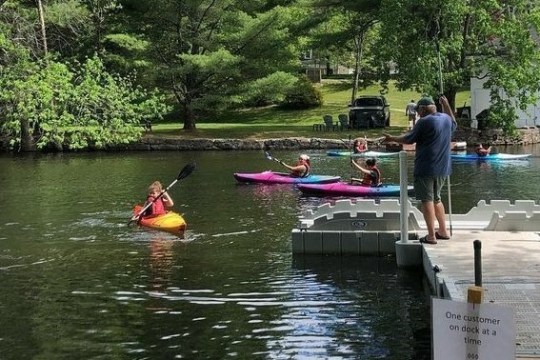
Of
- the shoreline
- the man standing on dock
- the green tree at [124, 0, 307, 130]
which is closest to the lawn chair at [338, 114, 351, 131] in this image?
the shoreline

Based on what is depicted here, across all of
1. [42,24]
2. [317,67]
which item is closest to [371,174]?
[42,24]

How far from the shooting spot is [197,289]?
32.3ft

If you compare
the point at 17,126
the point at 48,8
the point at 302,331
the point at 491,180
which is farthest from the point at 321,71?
the point at 302,331

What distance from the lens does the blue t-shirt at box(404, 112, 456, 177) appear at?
955 cm

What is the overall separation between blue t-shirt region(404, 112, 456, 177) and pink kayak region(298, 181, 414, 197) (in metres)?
8.43

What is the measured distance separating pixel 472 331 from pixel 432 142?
565cm

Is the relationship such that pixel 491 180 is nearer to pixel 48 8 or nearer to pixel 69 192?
pixel 69 192

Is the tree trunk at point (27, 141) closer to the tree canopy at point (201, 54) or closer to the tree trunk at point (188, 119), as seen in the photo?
the tree canopy at point (201, 54)

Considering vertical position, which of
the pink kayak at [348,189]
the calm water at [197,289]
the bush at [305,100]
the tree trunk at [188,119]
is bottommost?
the calm water at [197,289]

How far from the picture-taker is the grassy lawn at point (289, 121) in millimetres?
38406

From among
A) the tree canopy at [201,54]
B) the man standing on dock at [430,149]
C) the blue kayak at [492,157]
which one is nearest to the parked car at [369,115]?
the tree canopy at [201,54]

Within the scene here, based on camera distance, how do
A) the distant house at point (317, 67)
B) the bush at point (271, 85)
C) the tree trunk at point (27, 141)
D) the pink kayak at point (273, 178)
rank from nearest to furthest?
the pink kayak at point (273, 178) → the tree trunk at point (27, 141) → the bush at point (271, 85) → the distant house at point (317, 67)

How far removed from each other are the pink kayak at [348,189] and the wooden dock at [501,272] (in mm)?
7366

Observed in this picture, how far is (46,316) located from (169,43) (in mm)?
32465
